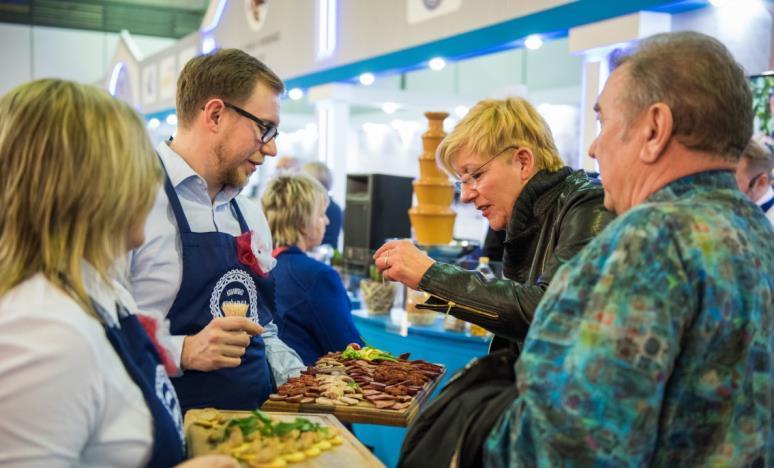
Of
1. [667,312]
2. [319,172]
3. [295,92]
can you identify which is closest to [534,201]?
[667,312]

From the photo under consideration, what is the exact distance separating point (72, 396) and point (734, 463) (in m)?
0.98

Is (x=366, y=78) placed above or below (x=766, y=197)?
above

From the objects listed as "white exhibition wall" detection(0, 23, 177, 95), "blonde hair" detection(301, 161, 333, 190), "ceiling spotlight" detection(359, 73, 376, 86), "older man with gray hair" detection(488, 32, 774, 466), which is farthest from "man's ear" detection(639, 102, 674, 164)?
"white exhibition wall" detection(0, 23, 177, 95)

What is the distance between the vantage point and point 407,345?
159 inches

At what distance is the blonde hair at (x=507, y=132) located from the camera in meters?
2.26

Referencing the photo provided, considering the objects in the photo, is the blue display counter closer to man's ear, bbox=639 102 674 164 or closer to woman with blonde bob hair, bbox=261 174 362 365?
woman with blonde bob hair, bbox=261 174 362 365

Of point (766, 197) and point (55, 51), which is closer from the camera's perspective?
point (766, 197)

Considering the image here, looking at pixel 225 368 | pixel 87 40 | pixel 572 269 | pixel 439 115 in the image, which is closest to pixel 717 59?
pixel 572 269

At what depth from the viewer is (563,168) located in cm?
223

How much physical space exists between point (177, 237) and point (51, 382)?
105cm

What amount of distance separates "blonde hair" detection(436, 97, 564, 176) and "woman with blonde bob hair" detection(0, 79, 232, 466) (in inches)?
47.8

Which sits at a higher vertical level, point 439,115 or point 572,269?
point 439,115

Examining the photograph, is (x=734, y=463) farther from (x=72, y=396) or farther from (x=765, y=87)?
(x=765, y=87)

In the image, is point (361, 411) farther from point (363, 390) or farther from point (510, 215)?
point (510, 215)
